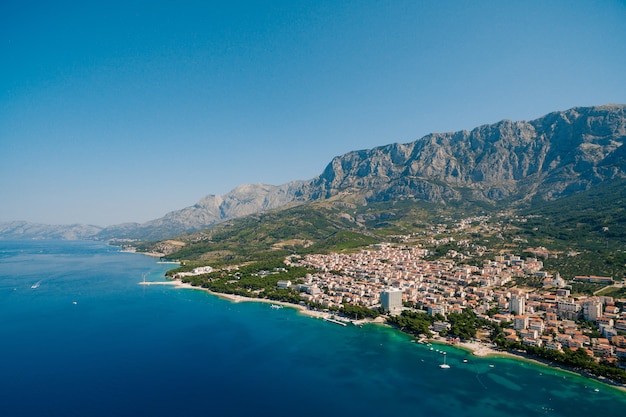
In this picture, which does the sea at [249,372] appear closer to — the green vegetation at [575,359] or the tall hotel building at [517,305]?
the green vegetation at [575,359]

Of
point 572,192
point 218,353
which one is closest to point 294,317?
point 218,353

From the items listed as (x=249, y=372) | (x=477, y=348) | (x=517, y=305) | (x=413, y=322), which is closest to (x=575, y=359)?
(x=477, y=348)

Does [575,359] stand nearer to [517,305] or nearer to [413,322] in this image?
[517,305]

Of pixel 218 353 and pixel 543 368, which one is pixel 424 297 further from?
pixel 218 353

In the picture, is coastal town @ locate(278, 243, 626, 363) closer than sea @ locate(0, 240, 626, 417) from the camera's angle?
No

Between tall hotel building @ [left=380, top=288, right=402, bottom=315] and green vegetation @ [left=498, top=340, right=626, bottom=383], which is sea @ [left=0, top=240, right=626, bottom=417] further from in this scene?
tall hotel building @ [left=380, top=288, right=402, bottom=315]

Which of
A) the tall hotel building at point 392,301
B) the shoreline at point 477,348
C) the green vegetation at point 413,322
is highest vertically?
the tall hotel building at point 392,301

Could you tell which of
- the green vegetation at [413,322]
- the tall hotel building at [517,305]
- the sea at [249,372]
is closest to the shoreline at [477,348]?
the sea at [249,372]

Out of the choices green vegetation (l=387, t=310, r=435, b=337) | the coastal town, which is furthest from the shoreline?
the coastal town
